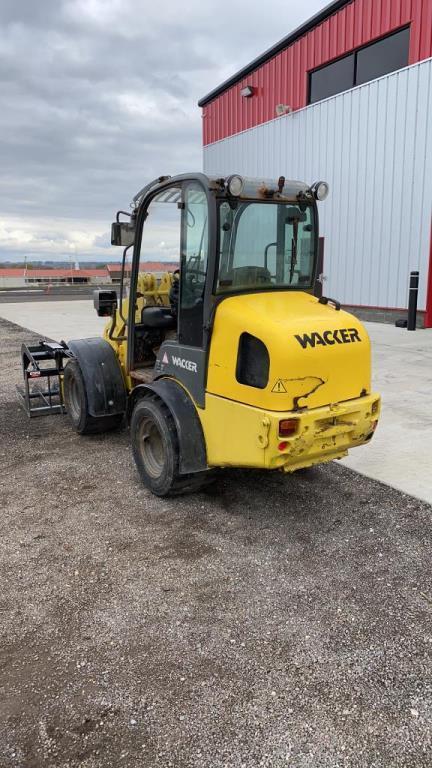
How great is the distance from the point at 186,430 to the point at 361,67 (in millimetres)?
13005

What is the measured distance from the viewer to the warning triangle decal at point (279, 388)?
3404mm

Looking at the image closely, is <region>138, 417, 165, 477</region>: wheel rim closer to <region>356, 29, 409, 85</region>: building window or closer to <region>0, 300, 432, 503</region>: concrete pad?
<region>0, 300, 432, 503</region>: concrete pad

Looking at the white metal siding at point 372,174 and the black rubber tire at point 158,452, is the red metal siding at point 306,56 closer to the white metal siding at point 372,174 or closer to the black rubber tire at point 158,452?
the white metal siding at point 372,174

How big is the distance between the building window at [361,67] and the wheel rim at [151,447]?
1188cm

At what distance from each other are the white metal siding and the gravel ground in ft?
32.3

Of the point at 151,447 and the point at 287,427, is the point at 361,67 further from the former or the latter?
the point at 287,427

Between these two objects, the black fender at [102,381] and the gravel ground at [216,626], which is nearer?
the gravel ground at [216,626]

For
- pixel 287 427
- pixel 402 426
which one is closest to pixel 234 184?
pixel 287 427

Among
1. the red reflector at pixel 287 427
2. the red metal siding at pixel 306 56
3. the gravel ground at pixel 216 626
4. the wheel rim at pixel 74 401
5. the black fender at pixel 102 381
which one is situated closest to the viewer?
the gravel ground at pixel 216 626

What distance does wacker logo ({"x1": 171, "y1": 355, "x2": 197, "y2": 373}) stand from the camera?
4023mm

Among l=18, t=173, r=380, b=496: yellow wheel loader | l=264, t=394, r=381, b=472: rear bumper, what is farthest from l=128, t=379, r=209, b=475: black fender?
l=264, t=394, r=381, b=472: rear bumper

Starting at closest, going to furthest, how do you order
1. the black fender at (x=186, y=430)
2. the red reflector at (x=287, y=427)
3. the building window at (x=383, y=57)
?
the red reflector at (x=287, y=427), the black fender at (x=186, y=430), the building window at (x=383, y=57)

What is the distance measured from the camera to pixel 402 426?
19.9 ft

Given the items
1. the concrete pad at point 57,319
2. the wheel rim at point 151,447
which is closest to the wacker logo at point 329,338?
the wheel rim at point 151,447
